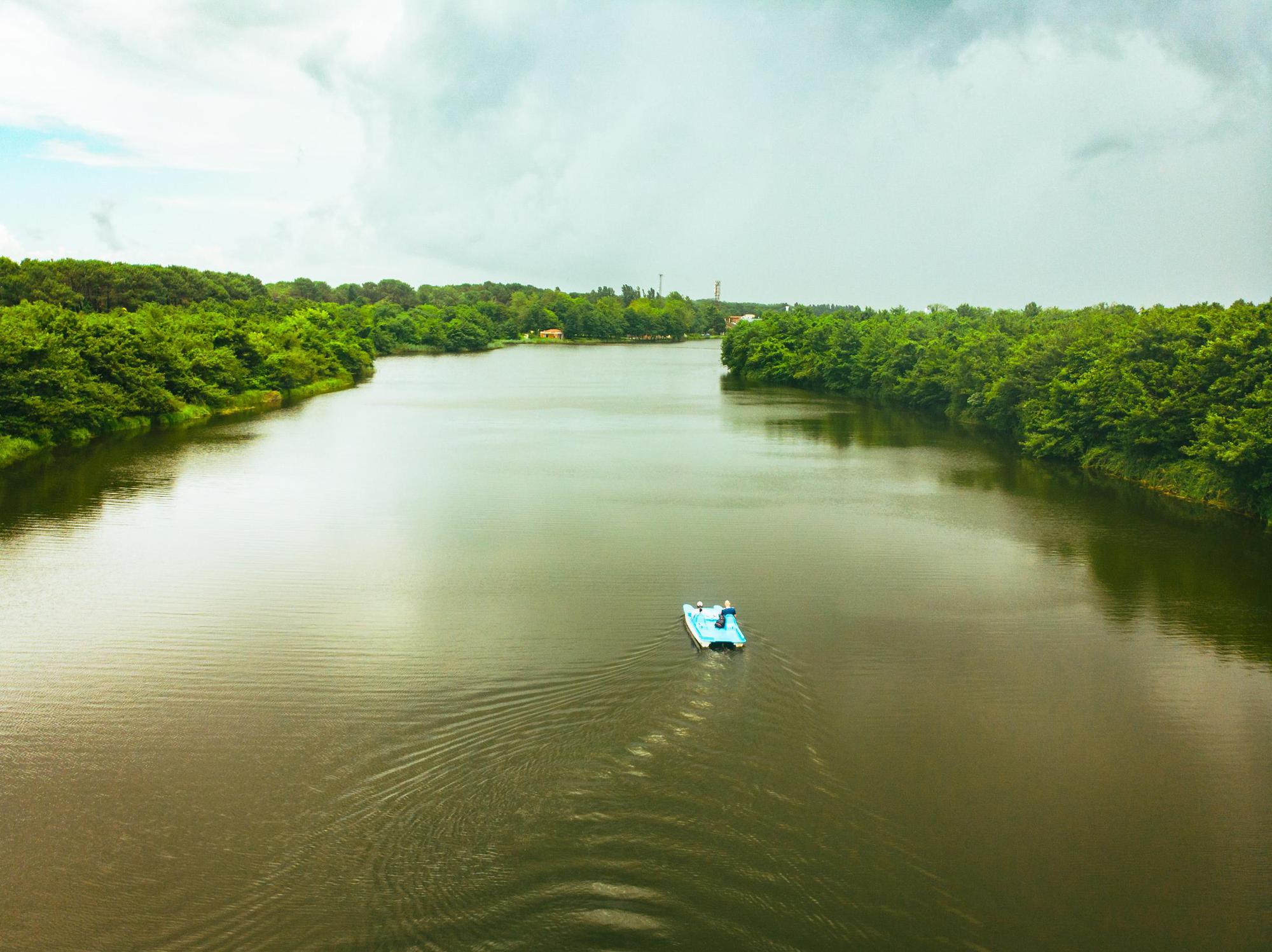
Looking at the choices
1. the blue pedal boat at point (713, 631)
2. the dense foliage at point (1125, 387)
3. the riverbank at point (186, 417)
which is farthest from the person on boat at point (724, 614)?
the riverbank at point (186, 417)

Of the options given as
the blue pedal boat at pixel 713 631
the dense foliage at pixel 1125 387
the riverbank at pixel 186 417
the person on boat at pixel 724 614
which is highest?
the dense foliage at pixel 1125 387

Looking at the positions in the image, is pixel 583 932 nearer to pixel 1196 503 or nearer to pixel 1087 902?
pixel 1087 902

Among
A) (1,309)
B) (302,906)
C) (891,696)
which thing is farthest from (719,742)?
(1,309)

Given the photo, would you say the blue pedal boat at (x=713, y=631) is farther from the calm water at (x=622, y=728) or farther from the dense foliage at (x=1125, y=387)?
the dense foliage at (x=1125, y=387)

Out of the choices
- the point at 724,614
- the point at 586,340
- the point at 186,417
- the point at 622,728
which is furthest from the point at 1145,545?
the point at 586,340

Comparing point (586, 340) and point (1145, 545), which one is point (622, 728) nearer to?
point (1145, 545)

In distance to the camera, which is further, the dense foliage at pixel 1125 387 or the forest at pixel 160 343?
the forest at pixel 160 343
